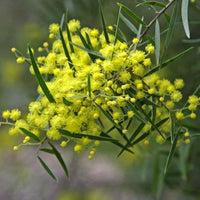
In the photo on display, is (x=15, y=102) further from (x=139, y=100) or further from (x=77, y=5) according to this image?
(x=139, y=100)

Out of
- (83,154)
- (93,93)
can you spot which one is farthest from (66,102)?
(83,154)

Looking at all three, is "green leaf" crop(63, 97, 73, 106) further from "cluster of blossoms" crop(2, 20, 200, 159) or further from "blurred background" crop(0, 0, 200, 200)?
"blurred background" crop(0, 0, 200, 200)

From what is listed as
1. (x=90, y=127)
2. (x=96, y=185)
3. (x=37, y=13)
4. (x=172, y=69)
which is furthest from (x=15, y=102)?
(x=90, y=127)

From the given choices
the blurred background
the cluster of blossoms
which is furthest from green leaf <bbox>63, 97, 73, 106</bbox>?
the blurred background

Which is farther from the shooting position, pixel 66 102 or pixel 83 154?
pixel 83 154

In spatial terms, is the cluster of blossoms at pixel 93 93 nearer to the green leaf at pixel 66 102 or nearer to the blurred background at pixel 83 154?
the green leaf at pixel 66 102

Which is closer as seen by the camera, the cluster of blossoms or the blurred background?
the cluster of blossoms

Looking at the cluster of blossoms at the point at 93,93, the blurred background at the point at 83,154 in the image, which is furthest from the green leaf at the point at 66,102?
the blurred background at the point at 83,154

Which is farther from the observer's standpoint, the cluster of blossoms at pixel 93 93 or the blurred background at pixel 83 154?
the blurred background at pixel 83 154

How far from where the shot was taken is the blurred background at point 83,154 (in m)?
1.88

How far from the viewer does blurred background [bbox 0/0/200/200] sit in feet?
6.16

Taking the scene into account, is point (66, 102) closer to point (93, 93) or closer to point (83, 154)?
point (93, 93)

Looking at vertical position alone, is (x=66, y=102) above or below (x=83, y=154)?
above

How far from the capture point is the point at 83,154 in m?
2.74
